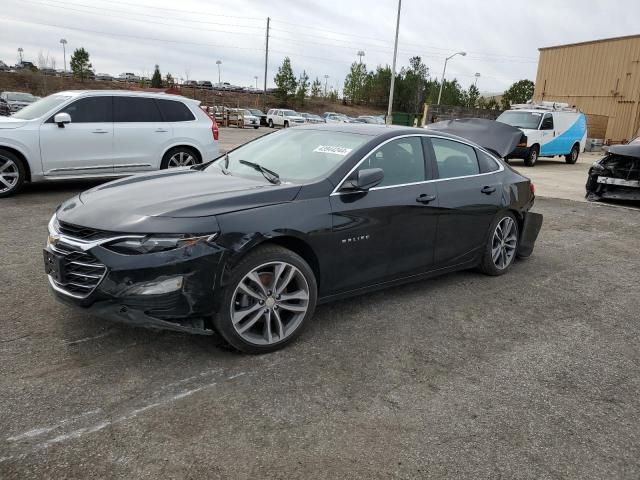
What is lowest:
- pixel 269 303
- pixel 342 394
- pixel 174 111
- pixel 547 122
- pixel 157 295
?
pixel 342 394

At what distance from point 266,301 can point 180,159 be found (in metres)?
6.66

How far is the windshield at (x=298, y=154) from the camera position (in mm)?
4082

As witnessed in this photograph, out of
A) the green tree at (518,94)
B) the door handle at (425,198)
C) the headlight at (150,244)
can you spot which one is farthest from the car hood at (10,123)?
the green tree at (518,94)

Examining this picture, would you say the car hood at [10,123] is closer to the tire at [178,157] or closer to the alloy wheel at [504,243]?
the tire at [178,157]

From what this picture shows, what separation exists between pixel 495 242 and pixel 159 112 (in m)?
6.39

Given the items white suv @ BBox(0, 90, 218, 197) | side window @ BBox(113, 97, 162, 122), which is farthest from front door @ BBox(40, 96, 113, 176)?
side window @ BBox(113, 97, 162, 122)

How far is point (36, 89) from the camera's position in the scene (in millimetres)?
62125

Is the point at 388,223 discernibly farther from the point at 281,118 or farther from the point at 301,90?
the point at 301,90

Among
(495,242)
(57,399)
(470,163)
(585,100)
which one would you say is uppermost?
(585,100)

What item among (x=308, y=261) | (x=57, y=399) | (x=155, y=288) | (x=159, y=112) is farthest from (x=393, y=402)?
(x=159, y=112)

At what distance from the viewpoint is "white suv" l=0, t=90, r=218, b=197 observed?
810cm

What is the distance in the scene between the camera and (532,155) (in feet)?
59.9

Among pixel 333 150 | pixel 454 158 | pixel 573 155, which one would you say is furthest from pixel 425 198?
pixel 573 155

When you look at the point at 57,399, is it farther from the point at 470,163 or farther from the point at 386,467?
the point at 470,163
